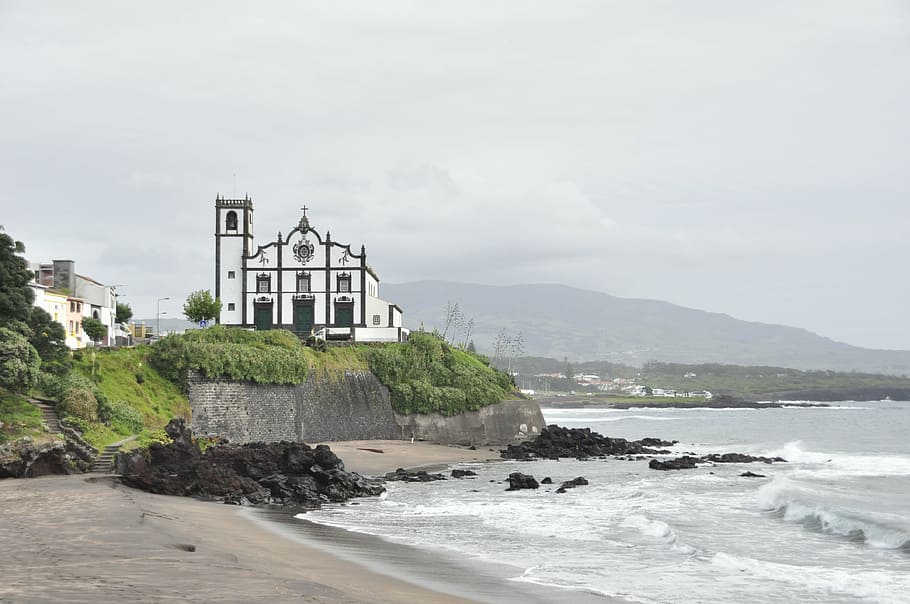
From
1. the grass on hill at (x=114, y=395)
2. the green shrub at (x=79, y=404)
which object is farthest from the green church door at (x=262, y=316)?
the green shrub at (x=79, y=404)

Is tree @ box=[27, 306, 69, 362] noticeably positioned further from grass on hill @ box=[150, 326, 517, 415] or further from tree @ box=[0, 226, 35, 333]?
grass on hill @ box=[150, 326, 517, 415]

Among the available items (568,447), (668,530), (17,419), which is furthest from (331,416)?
(668,530)

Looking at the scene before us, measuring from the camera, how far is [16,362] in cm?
3066

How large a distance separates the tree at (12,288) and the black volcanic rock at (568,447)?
2771 cm

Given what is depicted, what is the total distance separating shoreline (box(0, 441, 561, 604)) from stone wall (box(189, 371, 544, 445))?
18.6m

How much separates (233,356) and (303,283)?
21.4 m

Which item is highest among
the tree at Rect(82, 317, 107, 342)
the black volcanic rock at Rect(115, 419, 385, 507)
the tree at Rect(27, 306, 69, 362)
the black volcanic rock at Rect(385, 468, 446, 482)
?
the tree at Rect(82, 317, 107, 342)

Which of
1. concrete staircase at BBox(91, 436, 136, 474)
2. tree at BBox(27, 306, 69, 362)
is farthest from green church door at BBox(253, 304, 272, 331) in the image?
concrete staircase at BBox(91, 436, 136, 474)

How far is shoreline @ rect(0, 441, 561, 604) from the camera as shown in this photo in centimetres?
1330

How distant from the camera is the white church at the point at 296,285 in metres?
67.2

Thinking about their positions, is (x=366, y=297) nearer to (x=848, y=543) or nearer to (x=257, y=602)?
(x=848, y=543)

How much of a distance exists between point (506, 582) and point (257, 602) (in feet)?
21.2

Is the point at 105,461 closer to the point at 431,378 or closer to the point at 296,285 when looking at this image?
the point at 431,378

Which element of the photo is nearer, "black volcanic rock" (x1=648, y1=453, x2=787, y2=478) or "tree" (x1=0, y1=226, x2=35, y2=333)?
"tree" (x1=0, y1=226, x2=35, y2=333)
